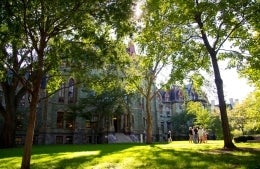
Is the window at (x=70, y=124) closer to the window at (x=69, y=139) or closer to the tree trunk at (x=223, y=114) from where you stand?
the window at (x=69, y=139)

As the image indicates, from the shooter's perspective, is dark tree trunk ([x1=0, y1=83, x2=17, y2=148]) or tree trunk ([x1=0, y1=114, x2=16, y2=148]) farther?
dark tree trunk ([x1=0, y1=83, x2=17, y2=148])

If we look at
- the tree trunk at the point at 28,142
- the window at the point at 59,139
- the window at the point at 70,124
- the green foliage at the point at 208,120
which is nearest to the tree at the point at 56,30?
the tree trunk at the point at 28,142

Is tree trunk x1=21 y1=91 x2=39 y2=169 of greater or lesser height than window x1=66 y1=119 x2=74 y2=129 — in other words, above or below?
below

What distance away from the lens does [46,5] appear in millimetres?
12016

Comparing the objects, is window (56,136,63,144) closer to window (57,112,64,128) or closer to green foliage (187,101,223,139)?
window (57,112,64,128)

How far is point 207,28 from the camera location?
1873 centimetres

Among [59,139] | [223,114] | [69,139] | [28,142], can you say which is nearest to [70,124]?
[69,139]

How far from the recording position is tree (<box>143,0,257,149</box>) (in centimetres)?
1758

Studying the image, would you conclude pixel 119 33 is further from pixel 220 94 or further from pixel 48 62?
pixel 220 94

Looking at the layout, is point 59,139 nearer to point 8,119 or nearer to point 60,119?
point 60,119

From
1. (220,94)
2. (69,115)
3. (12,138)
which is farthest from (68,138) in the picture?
(220,94)

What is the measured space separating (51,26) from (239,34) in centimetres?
1263

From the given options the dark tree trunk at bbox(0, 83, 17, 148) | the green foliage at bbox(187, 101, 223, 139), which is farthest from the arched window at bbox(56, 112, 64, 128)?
the green foliage at bbox(187, 101, 223, 139)

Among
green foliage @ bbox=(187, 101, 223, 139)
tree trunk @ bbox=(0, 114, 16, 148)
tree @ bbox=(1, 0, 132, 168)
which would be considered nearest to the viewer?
tree @ bbox=(1, 0, 132, 168)
